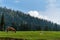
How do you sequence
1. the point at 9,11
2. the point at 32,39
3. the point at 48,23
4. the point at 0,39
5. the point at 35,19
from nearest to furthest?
the point at 0,39, the point at 32,39, the point at 48,23, the point at 35,19, the point at 9,11

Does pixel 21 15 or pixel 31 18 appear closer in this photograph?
pixel 31 18

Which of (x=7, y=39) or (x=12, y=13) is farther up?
(x=12, y=13)

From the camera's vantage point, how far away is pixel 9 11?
145m

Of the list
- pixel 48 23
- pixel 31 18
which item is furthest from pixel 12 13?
pixel 48 23

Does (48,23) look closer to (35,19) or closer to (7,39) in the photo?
(35,19)

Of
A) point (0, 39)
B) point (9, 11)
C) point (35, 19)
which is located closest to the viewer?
point (0, 39)

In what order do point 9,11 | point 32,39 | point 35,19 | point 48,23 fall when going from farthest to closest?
point 9,11 < point 35,19 < point 48,23 < point 32,39

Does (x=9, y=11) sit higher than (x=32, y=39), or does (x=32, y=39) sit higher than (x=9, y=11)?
(x=9, y=11)

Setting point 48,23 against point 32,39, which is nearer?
point 32,39

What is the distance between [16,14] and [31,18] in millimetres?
17297

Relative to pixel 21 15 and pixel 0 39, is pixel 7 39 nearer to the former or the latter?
pixel 0 39

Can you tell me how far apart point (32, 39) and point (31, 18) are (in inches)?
4348

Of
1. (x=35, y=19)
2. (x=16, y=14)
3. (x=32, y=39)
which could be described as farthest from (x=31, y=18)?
(x=32, y=39)

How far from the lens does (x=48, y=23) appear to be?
102 meters
